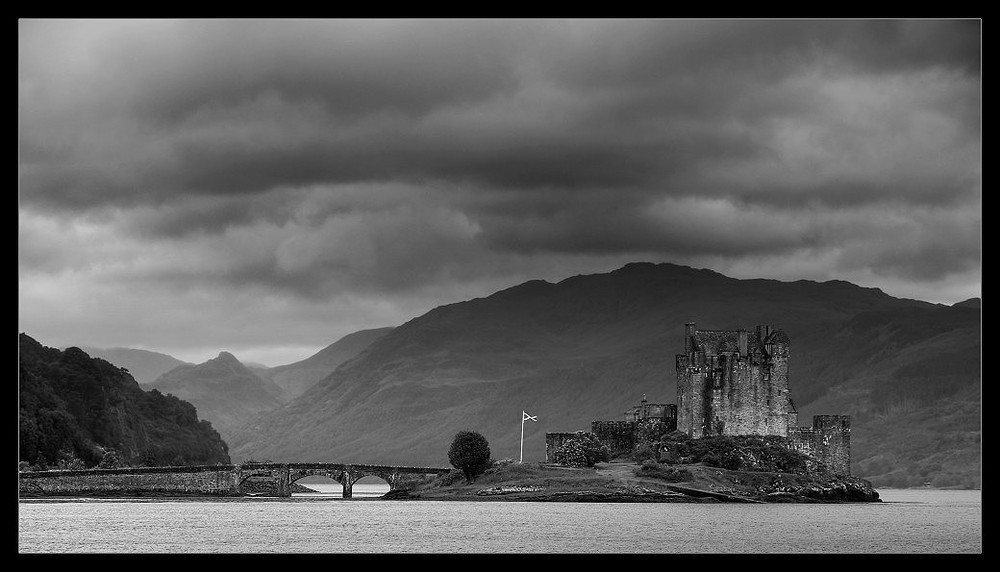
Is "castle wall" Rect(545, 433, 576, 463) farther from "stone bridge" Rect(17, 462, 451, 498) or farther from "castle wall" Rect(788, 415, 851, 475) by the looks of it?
"castle wall" Rect(788, 415, 851, 475)

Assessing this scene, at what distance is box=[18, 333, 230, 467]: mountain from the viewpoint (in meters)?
145

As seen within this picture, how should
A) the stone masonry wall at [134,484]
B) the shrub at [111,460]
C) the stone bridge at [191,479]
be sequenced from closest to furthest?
the stone masonry wall at [134,484] < the stone bridge at [191,479] < the shrub at [111,460]

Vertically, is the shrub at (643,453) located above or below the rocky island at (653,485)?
above

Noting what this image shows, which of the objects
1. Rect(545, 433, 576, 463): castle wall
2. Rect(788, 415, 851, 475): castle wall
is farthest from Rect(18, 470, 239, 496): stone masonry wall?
Rect(788, 415, 851, 475): castle wall

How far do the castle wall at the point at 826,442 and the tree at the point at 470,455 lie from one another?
25748 millimetres

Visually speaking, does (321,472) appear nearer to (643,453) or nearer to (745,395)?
(643,453)

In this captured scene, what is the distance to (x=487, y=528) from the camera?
85125 mm

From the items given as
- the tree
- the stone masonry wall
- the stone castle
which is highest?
the stone castle

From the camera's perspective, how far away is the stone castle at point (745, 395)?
12306 centimetres

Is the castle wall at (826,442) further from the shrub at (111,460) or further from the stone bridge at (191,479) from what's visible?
the shrub at (111,460)

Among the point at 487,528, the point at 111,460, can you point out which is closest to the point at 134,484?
the point at 111,460

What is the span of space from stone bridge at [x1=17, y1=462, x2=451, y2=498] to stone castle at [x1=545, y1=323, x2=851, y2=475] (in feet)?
83.9

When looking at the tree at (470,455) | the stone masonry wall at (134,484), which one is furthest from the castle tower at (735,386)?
the stone masonry wall at (134,484)

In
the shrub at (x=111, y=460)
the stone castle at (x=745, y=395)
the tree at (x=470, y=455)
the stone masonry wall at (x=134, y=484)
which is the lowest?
the stone masonry wall at (x=134, y=484)
